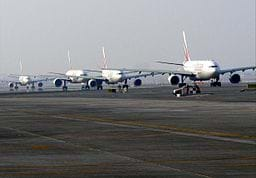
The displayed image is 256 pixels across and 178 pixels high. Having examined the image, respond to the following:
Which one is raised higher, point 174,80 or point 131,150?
point 174,80

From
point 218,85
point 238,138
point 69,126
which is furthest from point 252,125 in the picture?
point 218,85

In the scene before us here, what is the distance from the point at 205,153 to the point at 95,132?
8009mm

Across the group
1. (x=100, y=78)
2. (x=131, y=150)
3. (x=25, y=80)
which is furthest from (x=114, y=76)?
(x=131, y=150)

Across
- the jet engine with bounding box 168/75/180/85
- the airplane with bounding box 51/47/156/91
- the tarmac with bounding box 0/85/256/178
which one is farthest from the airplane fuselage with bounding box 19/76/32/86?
the tarmac with bounding box 0/85/256/178

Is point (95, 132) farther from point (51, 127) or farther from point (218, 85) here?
point (218, 85)

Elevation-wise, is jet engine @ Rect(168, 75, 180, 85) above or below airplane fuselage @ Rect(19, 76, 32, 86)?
below

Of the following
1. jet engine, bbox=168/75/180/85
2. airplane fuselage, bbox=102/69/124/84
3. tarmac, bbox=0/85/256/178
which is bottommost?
tarmac, bbox=0/85/256/178

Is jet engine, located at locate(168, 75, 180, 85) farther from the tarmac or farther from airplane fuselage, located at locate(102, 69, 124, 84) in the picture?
the tarmac

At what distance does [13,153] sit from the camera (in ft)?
54.9

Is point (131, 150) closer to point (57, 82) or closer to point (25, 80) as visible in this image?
point (57, 82)

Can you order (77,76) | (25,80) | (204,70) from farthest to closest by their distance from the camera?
1. (25,80)
2. (77,76)
3. (204,70)

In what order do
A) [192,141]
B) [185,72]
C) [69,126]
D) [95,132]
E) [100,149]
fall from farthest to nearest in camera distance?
1. [185,72]
2. [69,126]
3. [95,132]
4. [192,141]
5. [100,149]

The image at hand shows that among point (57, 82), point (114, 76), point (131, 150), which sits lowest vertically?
point (131, 150)

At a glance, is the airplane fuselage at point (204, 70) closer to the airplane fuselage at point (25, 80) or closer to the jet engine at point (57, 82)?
the jet engine at point (57, 82)
